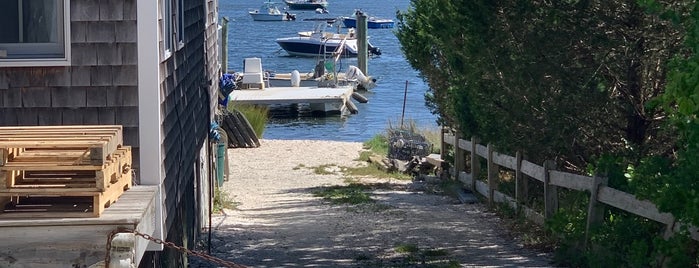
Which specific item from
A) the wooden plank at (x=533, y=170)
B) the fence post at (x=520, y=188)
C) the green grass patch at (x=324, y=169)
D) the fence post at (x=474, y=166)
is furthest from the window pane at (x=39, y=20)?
the green grass patch at (x=324, y=169)

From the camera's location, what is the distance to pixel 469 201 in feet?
62.2

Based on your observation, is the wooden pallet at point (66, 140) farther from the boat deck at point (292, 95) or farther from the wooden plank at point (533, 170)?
the boat deck at point (292, 95)

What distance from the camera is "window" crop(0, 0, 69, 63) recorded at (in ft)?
27.2

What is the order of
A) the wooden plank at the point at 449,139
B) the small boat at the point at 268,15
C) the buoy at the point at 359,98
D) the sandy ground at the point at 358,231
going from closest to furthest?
the sandy ground at the point at 358,231 → the wooden plank at the point at 449,139 → the buoy at the point at 359,98 → the small boat at the point at 268,15

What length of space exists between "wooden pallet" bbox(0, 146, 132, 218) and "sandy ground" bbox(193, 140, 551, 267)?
5.99 metres

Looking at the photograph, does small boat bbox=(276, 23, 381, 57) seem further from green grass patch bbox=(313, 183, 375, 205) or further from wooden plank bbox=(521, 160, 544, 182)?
wooden plank bbox=(521, 160, 544, 182)

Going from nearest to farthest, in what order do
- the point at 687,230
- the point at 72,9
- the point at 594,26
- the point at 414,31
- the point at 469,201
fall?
1. the point at 72,9
2. the point at 687,230
3. the point at 594,26
4. the point at 469,201
5. the point at 414,31

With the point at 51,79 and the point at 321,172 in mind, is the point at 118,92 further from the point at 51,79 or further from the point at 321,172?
the point at 321,172

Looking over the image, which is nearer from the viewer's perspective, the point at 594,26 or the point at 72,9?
the point at 72,9

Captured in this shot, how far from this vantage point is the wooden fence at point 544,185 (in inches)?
416

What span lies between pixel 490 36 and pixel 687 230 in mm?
4663

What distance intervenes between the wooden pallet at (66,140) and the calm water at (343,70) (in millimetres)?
28196

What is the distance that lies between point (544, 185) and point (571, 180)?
1.52m

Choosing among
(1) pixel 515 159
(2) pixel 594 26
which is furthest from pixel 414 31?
(2) pixel 594 26
